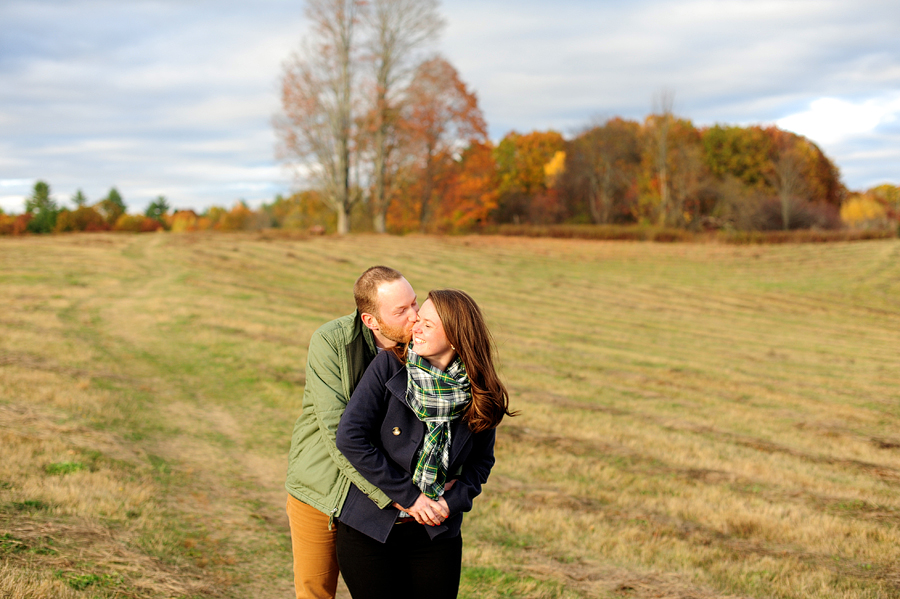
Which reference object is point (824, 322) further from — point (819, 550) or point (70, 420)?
point (70, 420)

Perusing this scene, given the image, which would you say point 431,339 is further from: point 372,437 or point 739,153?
point 739,153

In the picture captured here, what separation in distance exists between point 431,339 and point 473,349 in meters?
0.18

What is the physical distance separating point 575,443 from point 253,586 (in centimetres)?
501

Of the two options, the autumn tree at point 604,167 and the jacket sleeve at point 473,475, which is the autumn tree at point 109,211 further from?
the jacket sleeve at point 473,475

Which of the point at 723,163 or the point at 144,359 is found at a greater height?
the point at 723,163

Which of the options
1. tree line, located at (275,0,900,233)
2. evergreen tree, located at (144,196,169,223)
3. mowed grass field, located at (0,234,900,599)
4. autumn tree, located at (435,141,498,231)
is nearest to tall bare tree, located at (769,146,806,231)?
tree line, located at (275,0,900,233)

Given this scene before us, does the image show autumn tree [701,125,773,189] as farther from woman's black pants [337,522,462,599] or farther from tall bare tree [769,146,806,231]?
woman's black pants [337,522,462,599]

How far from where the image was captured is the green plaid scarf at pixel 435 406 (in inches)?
105

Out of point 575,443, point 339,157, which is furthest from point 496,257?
point 575,443

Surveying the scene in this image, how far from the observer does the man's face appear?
9.45 ft

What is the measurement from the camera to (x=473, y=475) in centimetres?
285

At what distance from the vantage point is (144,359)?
11.1 meters

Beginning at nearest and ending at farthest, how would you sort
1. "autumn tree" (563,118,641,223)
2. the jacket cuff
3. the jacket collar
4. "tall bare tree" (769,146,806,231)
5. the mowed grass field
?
the jacket cuff
the jacket collar
the mowed grass field
"tall bare tree" (769,146,806,231)
"autumn tree" (563,118,641,223)

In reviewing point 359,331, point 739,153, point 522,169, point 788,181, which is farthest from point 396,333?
point 739,153
